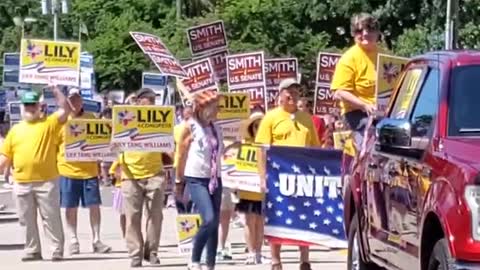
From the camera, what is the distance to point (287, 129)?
14.4 meters

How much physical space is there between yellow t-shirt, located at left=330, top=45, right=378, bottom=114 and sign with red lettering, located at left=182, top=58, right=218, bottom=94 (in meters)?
5.75

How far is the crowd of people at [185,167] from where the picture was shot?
13.0 metres

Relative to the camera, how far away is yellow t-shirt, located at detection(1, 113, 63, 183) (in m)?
16.3

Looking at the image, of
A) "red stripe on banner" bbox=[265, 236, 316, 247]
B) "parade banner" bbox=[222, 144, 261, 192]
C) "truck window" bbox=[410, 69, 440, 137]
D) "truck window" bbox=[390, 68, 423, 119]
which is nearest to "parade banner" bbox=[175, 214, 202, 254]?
"red stripe on banner" bbox=[265, 236, 316, 247]

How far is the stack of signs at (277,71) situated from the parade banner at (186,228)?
4690 millimetres

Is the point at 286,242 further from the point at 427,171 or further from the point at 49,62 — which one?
the point at 49,62

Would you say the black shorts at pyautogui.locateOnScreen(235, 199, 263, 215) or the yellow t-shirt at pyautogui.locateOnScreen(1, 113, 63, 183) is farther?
the yellow t-shirt at pyautogui.locateOnScreen(1, 113, 63, 183)

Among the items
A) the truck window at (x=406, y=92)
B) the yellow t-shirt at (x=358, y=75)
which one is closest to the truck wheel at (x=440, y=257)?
the truck window at (x=406, y=92)

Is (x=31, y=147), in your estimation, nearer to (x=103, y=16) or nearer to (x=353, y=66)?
(x=353, y=66)

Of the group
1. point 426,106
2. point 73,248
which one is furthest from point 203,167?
point 426,106

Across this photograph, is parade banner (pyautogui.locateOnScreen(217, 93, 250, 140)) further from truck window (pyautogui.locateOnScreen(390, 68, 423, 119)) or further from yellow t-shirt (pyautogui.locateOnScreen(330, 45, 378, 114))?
truck window (pyautogui.locateOnScreen(390, 68, 423, 119))

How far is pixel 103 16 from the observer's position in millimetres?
57875

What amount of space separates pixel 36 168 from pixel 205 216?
3545mm

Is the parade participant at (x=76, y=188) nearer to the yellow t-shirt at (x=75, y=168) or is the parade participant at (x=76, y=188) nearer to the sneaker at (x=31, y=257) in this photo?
the yellow t-shirt at (x=75, y=168)
